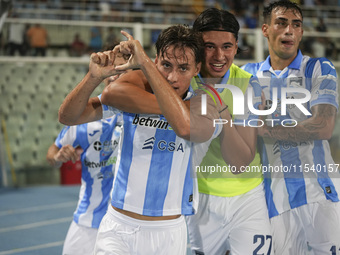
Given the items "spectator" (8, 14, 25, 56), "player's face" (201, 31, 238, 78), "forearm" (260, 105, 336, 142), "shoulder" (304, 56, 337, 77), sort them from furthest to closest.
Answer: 1. "spectator" (8, 14, 25, 56)
2. "shoulder" (304, 56, 337, 77)
3. "forearm" (260, 105, 336, 142)
4. "player's face" (201, 31, 238, 78)

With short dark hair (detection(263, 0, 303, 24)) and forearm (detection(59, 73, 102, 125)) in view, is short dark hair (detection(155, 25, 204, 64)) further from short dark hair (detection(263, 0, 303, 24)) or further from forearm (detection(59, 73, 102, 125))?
short dark hair (detection(263, 0, 303, 24))

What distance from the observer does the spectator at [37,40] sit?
40.2 ft

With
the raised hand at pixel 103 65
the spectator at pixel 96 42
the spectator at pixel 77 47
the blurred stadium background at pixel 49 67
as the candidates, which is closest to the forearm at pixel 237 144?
the raised hand at pixel 103 65

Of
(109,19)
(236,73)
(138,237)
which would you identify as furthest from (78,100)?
(109,19)

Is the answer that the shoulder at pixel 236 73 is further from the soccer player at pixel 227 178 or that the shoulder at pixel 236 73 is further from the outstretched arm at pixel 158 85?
the outstretched arm at pixel 158 85

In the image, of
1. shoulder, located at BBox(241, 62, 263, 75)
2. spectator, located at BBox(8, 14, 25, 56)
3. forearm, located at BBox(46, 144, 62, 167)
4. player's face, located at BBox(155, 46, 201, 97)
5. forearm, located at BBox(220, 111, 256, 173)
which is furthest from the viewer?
spectator, located at BBox(8, 14, 25, 56)

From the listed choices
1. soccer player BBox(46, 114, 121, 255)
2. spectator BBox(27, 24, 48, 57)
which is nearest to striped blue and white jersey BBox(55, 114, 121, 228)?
soccer player BBox(46, 114, 121, 255)

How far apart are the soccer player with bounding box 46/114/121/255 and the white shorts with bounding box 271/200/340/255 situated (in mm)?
1397

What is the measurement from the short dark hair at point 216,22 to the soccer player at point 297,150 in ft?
1.62

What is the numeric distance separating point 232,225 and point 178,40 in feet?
4.15

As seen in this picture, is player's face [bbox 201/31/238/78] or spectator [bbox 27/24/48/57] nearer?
player's face [bbox 201/31/238/78]

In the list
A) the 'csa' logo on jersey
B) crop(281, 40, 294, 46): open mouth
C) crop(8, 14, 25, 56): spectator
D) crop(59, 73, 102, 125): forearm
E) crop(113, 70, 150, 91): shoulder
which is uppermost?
crop(8, 14, 25, 56): spectator

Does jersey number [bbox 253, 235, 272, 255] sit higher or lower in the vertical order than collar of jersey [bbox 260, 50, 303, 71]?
lower

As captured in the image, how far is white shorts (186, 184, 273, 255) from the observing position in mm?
2885
